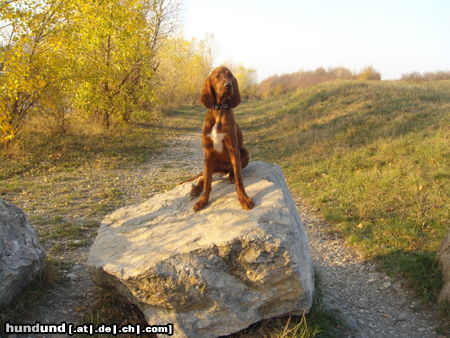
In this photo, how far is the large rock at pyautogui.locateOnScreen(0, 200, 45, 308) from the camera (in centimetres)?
365

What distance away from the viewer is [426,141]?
32.3 ft

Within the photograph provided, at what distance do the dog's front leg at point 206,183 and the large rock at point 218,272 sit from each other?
38 centimetres

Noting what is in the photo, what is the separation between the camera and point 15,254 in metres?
3.80

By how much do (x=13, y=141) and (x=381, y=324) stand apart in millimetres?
10678

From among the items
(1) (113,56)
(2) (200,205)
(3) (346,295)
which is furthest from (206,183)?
(1) (113,56)

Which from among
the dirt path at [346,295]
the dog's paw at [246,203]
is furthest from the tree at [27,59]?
the dog's paw at [246,203]

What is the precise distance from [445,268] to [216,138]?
123 inches

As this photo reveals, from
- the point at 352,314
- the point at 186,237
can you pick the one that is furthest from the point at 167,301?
the point at 352,314

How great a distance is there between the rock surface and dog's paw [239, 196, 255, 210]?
2.43 meters

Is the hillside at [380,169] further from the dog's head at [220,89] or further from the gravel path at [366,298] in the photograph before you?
the dog's head at [220,89]

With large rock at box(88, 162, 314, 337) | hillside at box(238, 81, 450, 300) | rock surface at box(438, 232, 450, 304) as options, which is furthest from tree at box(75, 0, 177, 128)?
rock surface at box(438, 232, 450, 304)

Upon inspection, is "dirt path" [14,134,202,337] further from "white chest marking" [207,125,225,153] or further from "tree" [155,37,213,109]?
"tree" [155,37,213,109]

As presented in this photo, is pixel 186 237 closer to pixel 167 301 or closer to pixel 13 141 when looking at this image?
pixel 167 301

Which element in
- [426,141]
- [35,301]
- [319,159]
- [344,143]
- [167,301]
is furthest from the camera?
[344,143]
